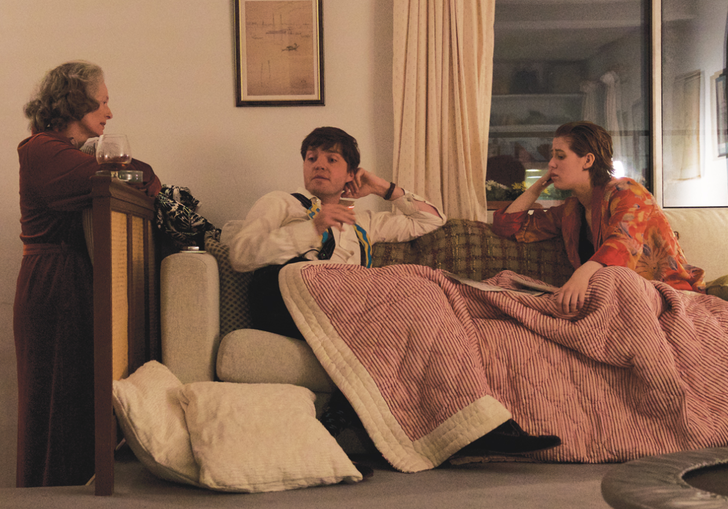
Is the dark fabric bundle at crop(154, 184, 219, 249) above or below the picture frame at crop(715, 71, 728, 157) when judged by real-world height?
below

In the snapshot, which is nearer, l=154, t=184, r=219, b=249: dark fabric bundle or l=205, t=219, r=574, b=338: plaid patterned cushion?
l=154, t=184, r=219, b=249: dark fabric bundle

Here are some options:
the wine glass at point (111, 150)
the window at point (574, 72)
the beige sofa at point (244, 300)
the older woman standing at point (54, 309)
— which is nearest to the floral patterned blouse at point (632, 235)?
the beige sofa at point (244, 300)

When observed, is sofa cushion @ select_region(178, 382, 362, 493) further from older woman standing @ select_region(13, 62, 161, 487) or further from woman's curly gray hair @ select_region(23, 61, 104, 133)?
woman's curly gray hair @ select_region(23, 61, 104, 133)

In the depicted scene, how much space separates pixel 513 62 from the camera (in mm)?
2936

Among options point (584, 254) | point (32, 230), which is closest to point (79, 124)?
point (32, 230)

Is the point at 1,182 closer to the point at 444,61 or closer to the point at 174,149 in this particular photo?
the point at 174,149

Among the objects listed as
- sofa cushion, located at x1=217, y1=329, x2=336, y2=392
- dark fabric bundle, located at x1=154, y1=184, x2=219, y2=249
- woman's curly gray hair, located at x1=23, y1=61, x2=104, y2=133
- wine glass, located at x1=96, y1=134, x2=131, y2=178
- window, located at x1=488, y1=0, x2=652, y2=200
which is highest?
window, located at x1=488, y1=0, x2=652, y2=200

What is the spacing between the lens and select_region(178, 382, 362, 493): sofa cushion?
1.28 meters

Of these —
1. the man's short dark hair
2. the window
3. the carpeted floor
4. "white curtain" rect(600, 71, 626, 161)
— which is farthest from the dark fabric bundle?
"white curtain" rect(600, 71, 626, 161)

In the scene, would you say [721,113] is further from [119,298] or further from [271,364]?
[119,298]

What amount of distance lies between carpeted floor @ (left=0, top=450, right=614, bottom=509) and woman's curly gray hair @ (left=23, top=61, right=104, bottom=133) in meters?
1.23

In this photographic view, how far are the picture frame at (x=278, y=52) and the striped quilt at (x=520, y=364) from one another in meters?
1.29

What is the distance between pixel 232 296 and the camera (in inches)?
76.0

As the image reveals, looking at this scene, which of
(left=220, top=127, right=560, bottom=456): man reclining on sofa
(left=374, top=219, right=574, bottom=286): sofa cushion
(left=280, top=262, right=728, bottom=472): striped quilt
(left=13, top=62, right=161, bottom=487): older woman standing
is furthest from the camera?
(left=374, top=219, right=574, bottom=286): sofa cushion
